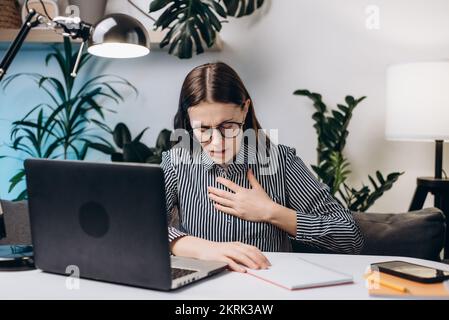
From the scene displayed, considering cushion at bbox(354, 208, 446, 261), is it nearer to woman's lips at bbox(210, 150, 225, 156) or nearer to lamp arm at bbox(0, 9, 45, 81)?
woman's lips at bbox(210, 150, 225, 156)

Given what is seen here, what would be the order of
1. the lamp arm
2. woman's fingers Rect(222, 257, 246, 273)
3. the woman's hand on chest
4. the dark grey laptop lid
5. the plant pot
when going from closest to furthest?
1. the dark grey laptop lid
2. woman's fingers Rect(222, 257, 246, 273)
3. the lamp arm
4. the woman's hand on chest
5. the plant pot

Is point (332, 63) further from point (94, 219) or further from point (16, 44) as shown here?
point (94, 219)

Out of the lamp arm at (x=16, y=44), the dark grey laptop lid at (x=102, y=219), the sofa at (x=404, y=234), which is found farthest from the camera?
the sofa at (x=404, y=234)

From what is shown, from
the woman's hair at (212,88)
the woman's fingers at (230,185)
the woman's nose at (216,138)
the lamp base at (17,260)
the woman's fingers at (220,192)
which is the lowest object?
the lamp base at (17,260)

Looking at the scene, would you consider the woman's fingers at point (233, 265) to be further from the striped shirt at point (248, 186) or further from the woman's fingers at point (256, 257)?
the striped shirt at point (248, 186)

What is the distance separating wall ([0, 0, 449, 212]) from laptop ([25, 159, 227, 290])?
152 centimetres

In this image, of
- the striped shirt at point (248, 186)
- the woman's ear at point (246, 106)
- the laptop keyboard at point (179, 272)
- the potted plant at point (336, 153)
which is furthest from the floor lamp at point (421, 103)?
the laptop keyboard at point (179, 272)

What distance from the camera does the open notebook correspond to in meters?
0.90

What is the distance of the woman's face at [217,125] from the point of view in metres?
1.36

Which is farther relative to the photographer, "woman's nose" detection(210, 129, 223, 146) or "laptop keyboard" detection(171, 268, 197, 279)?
"woman's nose" detection(210, 129, 223, 146)

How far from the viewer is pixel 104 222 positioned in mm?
880

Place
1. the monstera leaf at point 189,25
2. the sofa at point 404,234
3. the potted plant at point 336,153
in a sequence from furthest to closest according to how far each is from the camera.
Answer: the potted plant at point 336,153
the monstera leaf at point 189,25
the sofa at point 404,234

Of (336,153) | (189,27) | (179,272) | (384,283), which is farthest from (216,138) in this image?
(336,153)

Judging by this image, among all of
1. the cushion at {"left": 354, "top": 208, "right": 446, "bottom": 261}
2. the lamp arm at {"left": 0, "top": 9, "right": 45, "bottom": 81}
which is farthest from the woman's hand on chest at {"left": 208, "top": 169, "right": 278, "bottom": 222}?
the lamp arm at {"left": 0, "top": 9, "right": 45, "bottom": 81}
